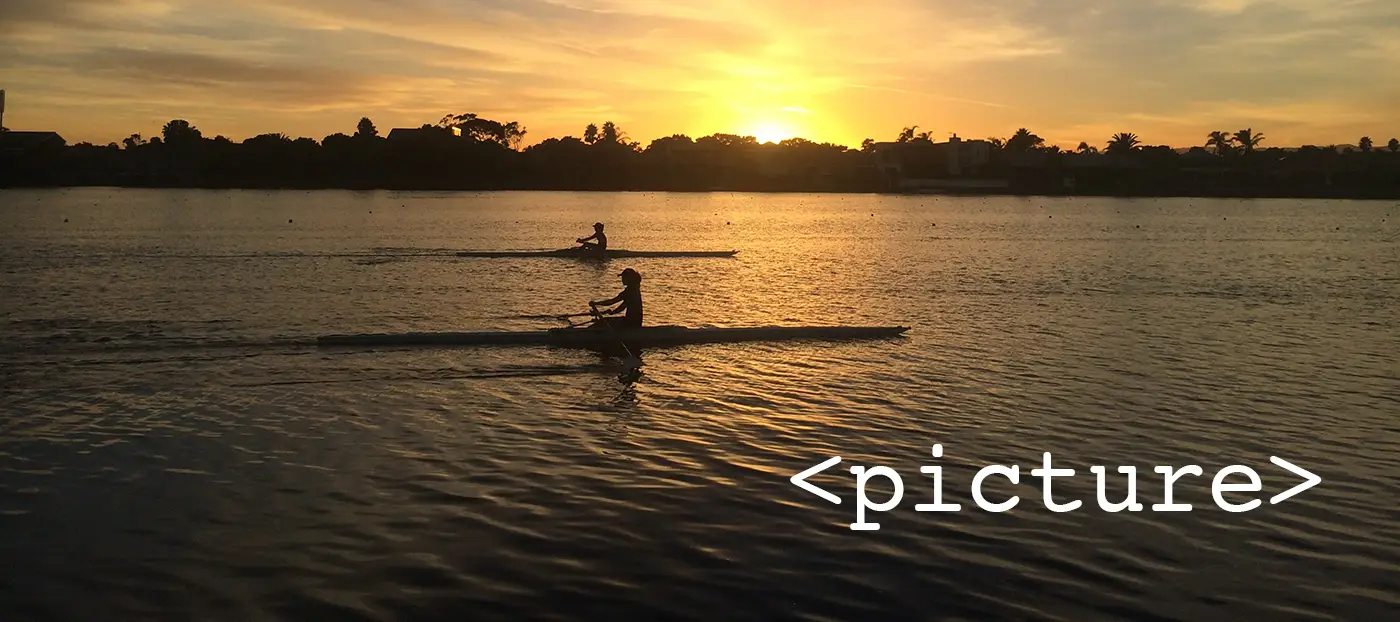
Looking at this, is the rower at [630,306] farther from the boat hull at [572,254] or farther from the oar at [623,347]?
the boat hull at [572,254]

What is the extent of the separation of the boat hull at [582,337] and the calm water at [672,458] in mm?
626

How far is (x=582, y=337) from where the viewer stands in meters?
24.4

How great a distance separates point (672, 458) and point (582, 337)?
9686 mm

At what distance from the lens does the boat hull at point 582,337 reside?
949 inches

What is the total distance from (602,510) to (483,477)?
2.15 metres

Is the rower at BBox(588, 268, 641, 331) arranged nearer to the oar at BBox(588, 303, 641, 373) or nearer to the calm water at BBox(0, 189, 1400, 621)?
the oar at BBox(588, 303, 641, 373)

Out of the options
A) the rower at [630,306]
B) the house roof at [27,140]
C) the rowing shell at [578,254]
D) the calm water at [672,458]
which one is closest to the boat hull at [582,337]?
the rower at [630,306]

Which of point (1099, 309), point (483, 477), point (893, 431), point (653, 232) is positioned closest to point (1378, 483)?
point (893, 431)

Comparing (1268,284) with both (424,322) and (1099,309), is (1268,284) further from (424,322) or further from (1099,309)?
(424,322)

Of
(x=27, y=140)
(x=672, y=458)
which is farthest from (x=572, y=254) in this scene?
(x=27, y=140)

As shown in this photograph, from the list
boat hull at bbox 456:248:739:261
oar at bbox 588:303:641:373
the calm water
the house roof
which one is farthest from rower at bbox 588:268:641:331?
the house roof

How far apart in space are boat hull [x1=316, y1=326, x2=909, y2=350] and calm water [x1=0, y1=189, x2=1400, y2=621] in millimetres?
626

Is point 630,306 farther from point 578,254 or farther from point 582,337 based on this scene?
point 578,254

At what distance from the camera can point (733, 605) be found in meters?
10.0
